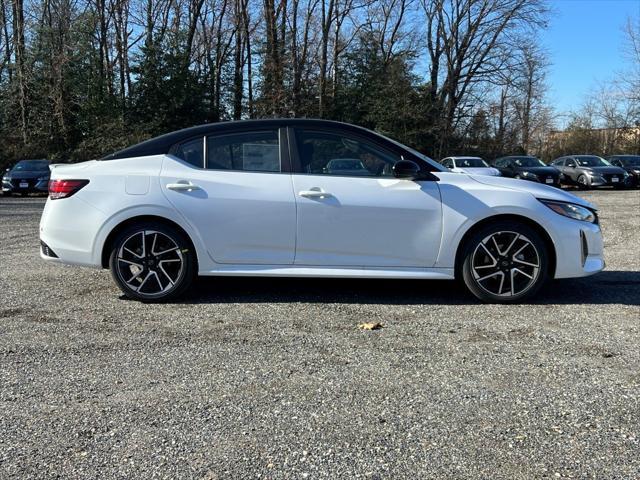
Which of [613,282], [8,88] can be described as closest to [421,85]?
[8,88]

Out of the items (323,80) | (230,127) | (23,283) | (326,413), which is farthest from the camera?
(323,80)

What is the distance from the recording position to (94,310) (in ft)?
15.8

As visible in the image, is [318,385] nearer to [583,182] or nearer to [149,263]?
[149,263]

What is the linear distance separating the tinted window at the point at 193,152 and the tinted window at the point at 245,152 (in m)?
0.07

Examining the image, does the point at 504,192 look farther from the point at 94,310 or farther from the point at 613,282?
the point at 94,310

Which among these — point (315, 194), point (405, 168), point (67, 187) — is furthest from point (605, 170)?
point (67, 187)

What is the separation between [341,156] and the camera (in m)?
5.09

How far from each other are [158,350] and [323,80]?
99.8 ft

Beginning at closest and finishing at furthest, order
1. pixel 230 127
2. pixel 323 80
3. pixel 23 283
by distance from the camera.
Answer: pixel 230 127 → pixel 23 283 → pixel 323 80

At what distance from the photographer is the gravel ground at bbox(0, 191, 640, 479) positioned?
250 cm

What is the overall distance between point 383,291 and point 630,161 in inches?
986

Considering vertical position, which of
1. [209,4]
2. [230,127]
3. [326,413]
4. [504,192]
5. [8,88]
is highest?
[209,4]

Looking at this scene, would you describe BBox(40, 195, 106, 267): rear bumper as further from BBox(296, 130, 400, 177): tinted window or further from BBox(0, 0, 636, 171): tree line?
BBox(0, 0, 636, 171): tree line

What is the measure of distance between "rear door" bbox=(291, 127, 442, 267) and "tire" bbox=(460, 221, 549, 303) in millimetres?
361
